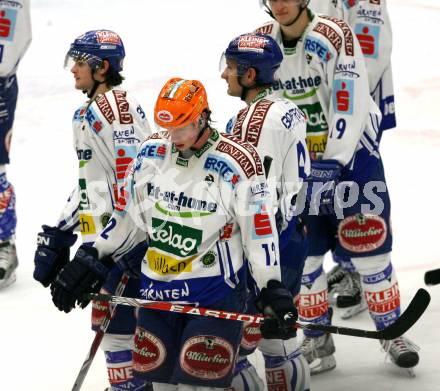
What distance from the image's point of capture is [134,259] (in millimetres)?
5020

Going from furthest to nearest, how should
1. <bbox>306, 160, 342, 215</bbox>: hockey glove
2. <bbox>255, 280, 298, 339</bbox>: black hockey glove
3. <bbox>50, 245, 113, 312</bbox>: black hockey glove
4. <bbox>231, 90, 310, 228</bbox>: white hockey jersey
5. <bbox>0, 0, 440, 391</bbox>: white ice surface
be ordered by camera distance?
<bbox>0, 0, 440, 391</bbox>: white ice surface, <bbox>306, 160, 342, 215</bbox>: hockey glove, <bbox>231, 90, 310, 228</bbox>: white hockey jersey, <bbox>50, 245, 113, 312</bbox>: black hockey glove, <bbox>255, 280, 298, 339</bbox>: black hockey glove

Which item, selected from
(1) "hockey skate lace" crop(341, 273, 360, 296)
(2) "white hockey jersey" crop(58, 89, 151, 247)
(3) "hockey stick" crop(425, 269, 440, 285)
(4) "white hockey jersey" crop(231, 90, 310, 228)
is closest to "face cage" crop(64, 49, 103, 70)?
(2) "white hockey jersey" crop(58, 89, 151, 247)

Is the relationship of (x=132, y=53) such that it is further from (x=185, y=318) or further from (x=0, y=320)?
(x=185, y=318)

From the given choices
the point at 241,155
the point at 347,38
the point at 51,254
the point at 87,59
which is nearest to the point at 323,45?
the point at 347,38

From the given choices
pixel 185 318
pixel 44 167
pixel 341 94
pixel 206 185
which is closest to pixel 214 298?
pixel 185 318

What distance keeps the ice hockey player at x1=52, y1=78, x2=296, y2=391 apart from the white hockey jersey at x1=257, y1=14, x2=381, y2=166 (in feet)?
3.74

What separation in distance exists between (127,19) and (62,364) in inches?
252

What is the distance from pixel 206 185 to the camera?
437 cm

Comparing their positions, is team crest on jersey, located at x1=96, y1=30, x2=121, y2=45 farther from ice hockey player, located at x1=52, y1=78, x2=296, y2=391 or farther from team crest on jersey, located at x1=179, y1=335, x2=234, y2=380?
team crest on jersey, located at x1=179, y1=335, x2=234, y2=380

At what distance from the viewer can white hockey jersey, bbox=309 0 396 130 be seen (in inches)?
256

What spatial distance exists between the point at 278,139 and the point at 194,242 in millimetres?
731

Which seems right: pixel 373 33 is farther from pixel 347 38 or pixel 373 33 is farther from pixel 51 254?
pixel 51 254

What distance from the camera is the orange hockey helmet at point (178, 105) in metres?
4.30

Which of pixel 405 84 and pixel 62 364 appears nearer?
pixel 62 364
